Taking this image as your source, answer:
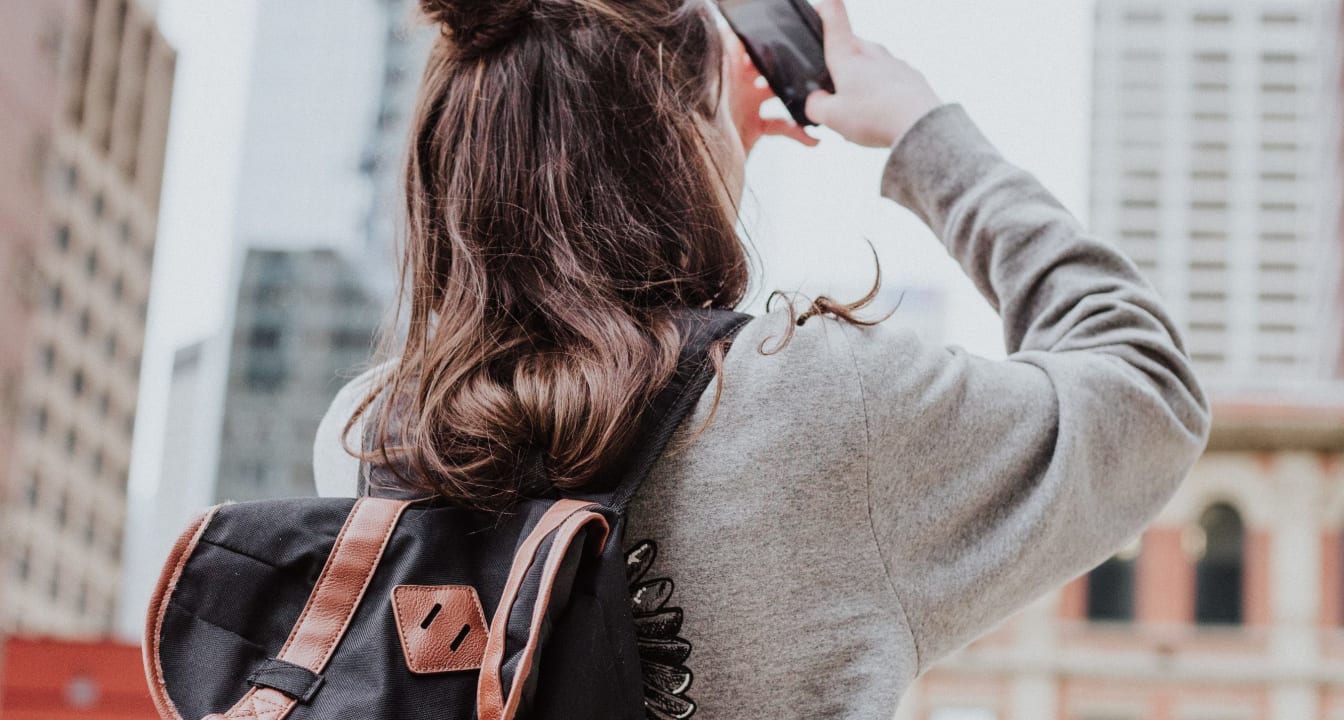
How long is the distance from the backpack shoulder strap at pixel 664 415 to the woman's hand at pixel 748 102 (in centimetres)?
23

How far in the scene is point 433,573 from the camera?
523 millimetres

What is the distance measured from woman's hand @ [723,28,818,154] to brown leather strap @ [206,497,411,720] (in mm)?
346

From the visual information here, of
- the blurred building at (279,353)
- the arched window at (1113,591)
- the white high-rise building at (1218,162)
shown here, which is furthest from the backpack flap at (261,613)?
the white high-rise building at (1218,162)

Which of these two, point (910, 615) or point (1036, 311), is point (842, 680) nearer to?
point (910, 615)

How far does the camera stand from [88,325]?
89.0 feet

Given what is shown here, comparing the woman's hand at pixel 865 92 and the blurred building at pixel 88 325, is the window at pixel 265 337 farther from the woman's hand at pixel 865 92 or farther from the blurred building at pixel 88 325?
the blurred building at pixel 88 325

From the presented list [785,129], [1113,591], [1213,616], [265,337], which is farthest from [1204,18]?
[785,129]

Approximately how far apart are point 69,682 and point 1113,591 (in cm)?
838

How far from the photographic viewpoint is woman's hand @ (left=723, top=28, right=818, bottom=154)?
75 cm

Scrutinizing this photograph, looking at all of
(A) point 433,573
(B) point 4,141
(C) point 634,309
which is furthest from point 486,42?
(B) point 4,141

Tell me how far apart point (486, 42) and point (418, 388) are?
0.19 meters

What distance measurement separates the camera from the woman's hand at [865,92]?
70 centimetres

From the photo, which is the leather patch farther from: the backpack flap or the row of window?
the row of window

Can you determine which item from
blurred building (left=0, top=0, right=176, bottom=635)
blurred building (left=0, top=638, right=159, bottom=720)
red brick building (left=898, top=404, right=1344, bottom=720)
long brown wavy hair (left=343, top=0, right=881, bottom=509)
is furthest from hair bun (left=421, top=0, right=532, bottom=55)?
blurred building (left=0, top=0, right=176, bottom=635)
